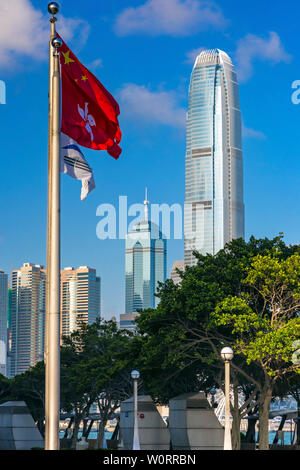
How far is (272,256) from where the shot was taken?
4612 centimetres

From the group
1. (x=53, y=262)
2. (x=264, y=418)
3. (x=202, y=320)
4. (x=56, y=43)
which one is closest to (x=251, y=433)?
(x=264, y=418)

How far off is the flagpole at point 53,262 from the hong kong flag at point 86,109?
29.9 inches

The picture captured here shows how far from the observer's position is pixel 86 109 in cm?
1867

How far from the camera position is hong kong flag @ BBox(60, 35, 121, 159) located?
18047 mm

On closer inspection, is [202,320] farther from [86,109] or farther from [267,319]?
[86,109]

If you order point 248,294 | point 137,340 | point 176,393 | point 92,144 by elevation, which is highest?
point 92,144

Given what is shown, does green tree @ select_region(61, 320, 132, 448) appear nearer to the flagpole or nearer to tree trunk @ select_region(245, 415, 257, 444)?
tree trunk @ select_region(245, 415, 257, 444)

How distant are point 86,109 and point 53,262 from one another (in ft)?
14.1

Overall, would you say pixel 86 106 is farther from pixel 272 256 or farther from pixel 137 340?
pixel 137 340

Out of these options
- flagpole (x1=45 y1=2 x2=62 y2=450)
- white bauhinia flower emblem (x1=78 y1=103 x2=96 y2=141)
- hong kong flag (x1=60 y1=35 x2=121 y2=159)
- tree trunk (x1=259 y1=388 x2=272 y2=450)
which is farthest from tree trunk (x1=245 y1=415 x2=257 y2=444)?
flagpole (x1=45 y1=2 x2=62 y2=450)

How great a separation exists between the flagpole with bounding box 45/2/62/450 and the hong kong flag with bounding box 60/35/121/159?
76cm

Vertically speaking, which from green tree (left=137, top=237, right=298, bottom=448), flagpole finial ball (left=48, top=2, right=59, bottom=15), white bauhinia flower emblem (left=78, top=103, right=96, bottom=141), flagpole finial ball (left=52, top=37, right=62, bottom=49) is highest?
flagpole finial ball (left=48, top=2, right=59, bottom=15)
